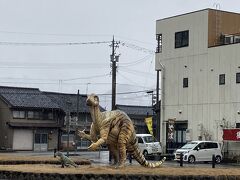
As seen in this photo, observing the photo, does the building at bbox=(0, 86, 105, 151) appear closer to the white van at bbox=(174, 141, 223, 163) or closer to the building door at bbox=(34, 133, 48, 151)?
the building door at bbox=(34, 133, 48, 151)

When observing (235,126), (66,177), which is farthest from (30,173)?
(235,126)

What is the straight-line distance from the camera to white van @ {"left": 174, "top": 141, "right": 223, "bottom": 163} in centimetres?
4544

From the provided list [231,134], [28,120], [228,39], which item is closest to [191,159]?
[231,134]

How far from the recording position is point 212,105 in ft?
167

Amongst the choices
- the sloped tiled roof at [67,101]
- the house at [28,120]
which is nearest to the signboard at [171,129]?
the house at [28,120]

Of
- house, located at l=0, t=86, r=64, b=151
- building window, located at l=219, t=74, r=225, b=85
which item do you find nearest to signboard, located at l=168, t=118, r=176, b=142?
building window, located at l=219, t=74, r=225, b=85

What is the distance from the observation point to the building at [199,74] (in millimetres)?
49438

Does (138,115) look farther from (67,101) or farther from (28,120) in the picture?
(28,120)

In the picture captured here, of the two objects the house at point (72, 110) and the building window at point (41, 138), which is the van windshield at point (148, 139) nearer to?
the building window at point (41, 138)

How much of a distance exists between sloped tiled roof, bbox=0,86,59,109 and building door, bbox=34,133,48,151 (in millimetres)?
3915

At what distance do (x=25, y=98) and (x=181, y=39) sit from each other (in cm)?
3010

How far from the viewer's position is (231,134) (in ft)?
155

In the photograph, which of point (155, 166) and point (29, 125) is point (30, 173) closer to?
point (155, 166)

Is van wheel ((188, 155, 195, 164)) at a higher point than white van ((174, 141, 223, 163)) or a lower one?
lower
